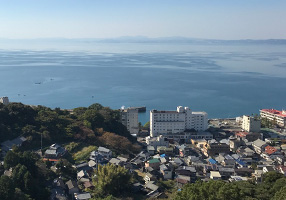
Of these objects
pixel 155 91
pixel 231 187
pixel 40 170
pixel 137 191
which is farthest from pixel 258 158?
pixel 155 91

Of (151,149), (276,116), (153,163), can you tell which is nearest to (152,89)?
(276,116)

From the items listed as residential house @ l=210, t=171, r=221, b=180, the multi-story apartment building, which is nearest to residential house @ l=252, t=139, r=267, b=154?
residential house @ l=210, t=171, r=221, b=180

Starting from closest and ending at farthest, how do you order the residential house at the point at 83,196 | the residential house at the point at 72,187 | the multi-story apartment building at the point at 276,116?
the residential house at the point at 83,196 → the residential house at the point at 72,187 → the multi-story apartment building at the point at 276,116

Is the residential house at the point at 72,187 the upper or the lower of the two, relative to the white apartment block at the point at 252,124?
upper

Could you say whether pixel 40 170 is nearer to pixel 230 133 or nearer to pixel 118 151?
pixel 118 151

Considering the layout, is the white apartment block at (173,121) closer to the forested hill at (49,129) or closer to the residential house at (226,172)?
the forested hill at (49,129)

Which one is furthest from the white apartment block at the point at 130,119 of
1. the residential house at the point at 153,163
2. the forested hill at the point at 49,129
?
the residential house at the point at 153,163

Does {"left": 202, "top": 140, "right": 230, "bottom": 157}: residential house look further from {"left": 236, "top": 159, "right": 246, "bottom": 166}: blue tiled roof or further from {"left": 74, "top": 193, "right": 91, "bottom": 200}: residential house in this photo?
{"left": 74, "top": 193, "right": 91, "bottom": 200}: residential house

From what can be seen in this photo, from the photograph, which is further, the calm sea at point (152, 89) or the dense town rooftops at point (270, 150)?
the calm sea at point (152, 89)

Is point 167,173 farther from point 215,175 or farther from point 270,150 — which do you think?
point 270,150
